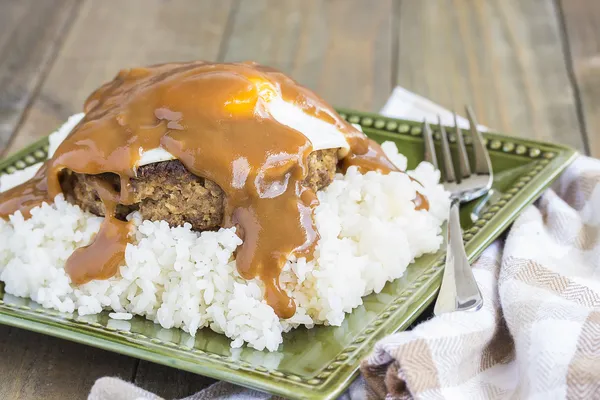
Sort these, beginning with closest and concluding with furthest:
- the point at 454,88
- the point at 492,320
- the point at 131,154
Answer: the point at 492,320 < the point at 131,154 < the point at 454,88

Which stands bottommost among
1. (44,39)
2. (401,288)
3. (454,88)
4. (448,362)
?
(44,39)

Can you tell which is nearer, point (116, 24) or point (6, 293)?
point (6, 293)

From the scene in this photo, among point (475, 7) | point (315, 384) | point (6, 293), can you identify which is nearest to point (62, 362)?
point (6, 293)

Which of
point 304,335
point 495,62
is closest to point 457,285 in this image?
point 304,335

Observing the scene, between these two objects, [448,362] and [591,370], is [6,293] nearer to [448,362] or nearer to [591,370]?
[448,362]

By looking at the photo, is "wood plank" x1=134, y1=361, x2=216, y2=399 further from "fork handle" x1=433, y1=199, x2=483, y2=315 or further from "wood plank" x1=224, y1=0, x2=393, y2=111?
"wood plank" x1=224, y1=0, x2=393, y2=111

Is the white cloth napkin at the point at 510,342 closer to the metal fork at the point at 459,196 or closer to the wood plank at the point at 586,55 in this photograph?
the metal fork at the point at 459,196

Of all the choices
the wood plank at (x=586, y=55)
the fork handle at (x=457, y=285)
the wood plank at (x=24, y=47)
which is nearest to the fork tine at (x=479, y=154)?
the fork handle at (x=457, y=285)

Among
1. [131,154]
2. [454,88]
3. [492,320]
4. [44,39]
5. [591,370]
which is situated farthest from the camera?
[44,39]
